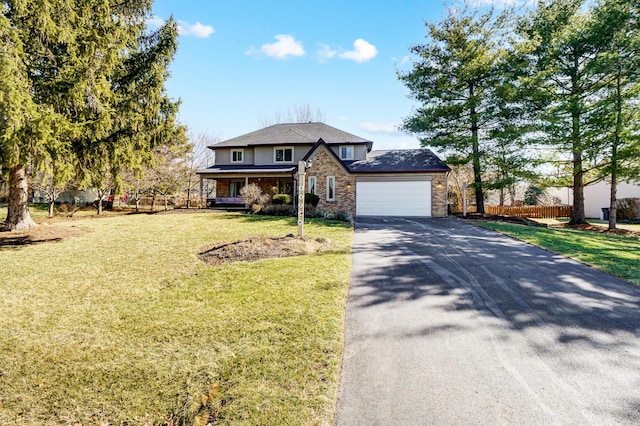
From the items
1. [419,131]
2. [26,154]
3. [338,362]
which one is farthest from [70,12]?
[419,131]

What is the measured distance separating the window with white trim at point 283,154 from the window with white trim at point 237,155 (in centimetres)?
288

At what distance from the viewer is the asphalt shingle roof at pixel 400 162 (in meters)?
18.9

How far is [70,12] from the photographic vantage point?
29.0ft

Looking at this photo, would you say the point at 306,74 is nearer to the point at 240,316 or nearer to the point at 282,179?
the point at 282,179

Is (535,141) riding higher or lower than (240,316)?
higher

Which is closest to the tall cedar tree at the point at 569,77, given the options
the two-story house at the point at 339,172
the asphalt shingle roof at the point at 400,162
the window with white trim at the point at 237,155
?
the asphalt shingle roof at the point at 400,162

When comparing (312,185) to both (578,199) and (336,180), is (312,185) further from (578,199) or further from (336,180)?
(578,199)

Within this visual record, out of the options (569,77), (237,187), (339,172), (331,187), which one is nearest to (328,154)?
(339,172)

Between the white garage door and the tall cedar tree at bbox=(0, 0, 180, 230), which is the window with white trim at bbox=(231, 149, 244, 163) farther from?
the tall cedar tree at bbox=(0, 0, 180, 230)

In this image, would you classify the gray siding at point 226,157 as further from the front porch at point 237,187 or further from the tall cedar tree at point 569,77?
the tall cedar tree at point 569,77

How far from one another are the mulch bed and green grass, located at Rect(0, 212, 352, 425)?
1.62 feet

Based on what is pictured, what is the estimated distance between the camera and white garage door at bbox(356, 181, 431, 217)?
18438mm

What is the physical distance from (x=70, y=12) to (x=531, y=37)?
2090 cm

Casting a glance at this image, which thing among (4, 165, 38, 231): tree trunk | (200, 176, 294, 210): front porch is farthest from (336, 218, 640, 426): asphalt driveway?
(200, 176, 294, 210): front porch
